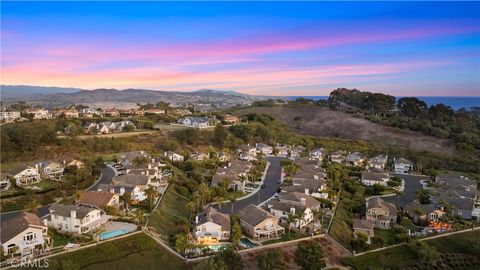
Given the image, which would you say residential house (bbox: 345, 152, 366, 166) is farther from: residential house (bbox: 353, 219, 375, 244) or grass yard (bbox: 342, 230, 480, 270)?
grass yard (bbox: 342, 230, 480, 270)

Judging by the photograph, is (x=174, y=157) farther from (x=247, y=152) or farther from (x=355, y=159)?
(x=355, y=159)

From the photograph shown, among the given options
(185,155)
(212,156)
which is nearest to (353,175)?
(212,156)

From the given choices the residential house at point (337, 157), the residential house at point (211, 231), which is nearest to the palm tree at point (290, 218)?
the residential house at point (211, 231)

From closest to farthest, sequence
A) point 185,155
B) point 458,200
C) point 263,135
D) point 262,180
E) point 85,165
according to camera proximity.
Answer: point 458,200, point 85,165, point 262,180, point 185,155, point 263,135

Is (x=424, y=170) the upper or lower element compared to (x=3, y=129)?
lower

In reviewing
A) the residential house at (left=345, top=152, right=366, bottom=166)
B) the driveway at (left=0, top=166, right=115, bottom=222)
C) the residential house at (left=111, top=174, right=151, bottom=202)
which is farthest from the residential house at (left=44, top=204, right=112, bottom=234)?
the residential house at (left=345, top=152, right=366, bottom=166)

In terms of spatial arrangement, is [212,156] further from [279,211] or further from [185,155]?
[279,211]

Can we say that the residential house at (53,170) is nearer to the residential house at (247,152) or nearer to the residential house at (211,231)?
the residential house at (211,231)
